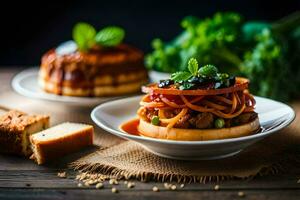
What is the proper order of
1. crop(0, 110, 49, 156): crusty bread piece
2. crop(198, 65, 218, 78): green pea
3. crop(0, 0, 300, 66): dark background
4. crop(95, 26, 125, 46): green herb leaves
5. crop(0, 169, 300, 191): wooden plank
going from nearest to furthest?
crop(0, 169, 300, 191): wooden plank < crop(198, 65, 218, 78): green pea < crop(0, 110, 49, 156): crusty bread piece < crop(95, 26, 125, 46): green herb leaves < crop(0, 0, 300, 66): dark background

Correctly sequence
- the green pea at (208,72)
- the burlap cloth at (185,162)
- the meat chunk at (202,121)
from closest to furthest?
the burlap cloth at (185,162) → the meat chunk at (202,121) → the green pea at (208,72)

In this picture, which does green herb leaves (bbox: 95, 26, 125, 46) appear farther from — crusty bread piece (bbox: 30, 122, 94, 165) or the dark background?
the dark background

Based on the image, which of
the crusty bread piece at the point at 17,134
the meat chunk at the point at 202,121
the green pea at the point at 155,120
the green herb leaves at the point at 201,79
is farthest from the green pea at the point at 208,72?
the crusty bread piece at the point at 17,134

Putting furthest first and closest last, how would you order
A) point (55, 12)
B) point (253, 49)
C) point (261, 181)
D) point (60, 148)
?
point (55, 12) → point (253, 49) → point (60, 148) → point (261, 181)

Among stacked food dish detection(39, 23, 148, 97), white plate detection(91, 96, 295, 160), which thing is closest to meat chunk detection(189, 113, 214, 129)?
white plate detection(91, 96, 295, 160)

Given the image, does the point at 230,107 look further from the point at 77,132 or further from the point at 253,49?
the point at 253,49

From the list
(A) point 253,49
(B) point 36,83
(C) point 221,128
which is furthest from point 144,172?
(A) point 253,49

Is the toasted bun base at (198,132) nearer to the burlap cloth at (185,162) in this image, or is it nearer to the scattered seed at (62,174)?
the burlap cloth at (185,162)
